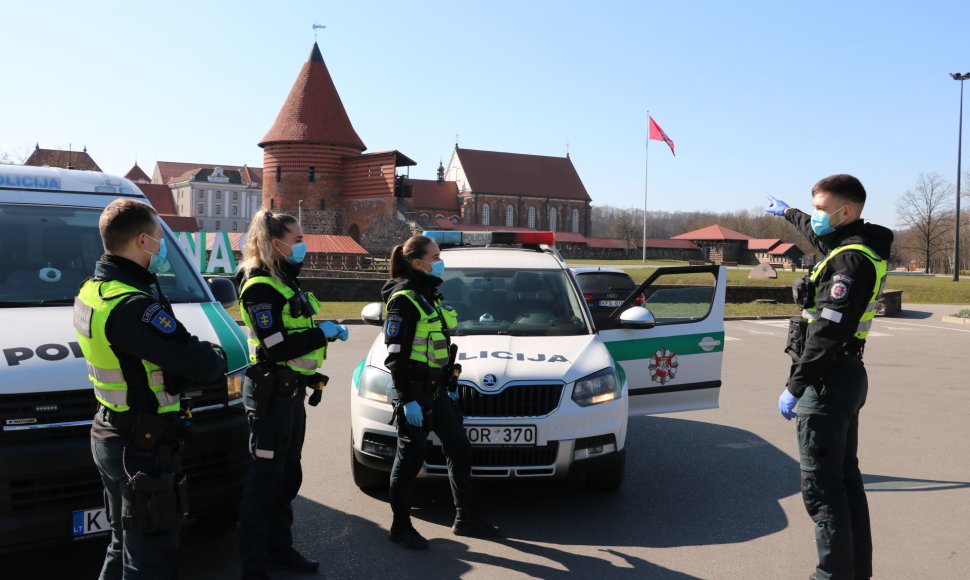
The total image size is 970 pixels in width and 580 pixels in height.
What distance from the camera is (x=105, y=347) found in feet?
9.62

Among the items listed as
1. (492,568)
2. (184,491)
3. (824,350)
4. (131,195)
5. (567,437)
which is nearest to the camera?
(184,491)

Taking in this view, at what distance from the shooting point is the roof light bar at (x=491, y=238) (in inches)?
288

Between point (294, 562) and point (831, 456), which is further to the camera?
point (294, 562)

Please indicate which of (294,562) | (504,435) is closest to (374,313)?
(504,435)

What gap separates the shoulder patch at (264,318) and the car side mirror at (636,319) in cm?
314

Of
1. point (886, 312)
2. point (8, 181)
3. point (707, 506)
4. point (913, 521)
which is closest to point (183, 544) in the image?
point (8, 181)

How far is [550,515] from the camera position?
5348 mm

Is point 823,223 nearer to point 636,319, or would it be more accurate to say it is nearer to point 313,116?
point 636,319

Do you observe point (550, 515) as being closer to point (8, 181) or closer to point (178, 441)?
point (178, 441)

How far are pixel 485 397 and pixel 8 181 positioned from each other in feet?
11.3

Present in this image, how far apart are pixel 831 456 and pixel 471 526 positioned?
2.18m

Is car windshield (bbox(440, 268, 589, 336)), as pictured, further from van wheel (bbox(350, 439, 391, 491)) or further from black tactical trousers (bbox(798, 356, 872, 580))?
black tactical trousers (bbox(798, 356, 872, 580))

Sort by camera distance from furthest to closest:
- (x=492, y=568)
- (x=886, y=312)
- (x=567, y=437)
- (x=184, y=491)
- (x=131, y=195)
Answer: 1. (x=886, y=312)
2. (x=131, y=195)
3. (x=567, y=437)
4. (x=492, y=568)
5. (x=184, y=491)

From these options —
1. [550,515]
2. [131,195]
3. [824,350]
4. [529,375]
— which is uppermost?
[131,195]
